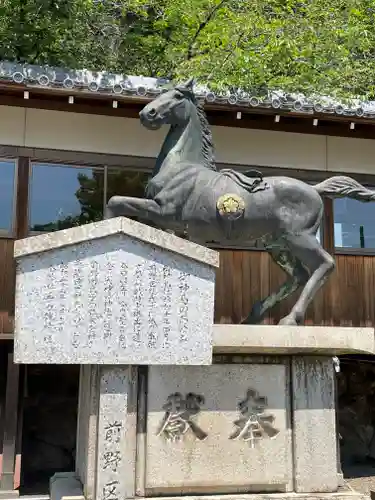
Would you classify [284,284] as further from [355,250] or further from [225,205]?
[355,250]

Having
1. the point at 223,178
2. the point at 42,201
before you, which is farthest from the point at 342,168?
the point at 42,201

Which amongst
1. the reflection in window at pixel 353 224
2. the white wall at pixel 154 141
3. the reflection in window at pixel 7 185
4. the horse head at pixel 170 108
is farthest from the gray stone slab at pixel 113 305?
the reflection in window at pixel 353 224

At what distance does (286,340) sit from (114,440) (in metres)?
1.75

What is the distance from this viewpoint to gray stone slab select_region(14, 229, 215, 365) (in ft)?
14.2

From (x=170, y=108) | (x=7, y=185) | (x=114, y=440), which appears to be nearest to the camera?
(x=114, y=440)

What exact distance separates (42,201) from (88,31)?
7.08 meters

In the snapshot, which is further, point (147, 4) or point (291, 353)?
point (147, 4)

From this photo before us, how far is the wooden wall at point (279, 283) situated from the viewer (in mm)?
8859

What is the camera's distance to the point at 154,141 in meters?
9.06

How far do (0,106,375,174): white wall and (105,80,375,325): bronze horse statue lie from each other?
2.76 meters

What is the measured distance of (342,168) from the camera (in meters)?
9.57

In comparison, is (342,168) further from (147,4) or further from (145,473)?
(147,4)

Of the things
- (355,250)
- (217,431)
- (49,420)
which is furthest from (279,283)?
(49,420)

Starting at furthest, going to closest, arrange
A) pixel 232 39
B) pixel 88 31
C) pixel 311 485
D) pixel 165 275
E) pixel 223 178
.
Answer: pixel 88 31, pixel 232 39, pixel 223 178, pixel 311 485, pixel 165 275
